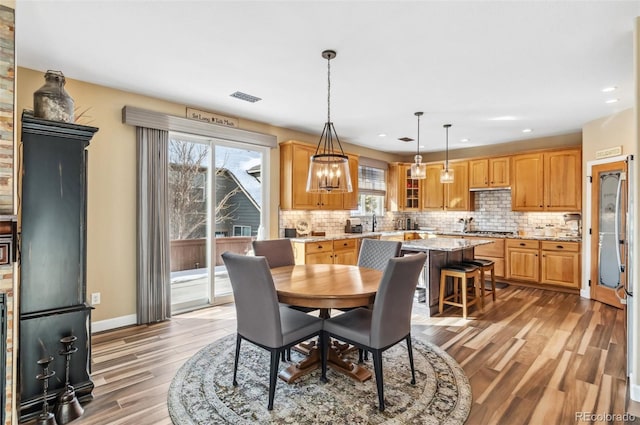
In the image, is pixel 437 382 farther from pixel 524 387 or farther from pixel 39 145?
pixel 39 145

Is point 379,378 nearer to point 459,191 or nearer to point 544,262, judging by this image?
point 544,262

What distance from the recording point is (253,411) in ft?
7.00

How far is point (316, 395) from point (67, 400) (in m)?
1.61

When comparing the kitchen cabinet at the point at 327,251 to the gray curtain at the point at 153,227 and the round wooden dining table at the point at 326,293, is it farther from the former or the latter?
the gray curtain at the point at 153,227

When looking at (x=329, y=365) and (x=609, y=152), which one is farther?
(x=609, y=152)

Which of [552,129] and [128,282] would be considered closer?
[128,282]

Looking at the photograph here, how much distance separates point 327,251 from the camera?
5.23 meters

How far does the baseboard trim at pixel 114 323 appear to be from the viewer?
11.4ft

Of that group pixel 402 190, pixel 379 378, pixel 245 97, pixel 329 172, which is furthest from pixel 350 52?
pixel 402 190

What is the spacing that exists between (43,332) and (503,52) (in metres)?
4.06

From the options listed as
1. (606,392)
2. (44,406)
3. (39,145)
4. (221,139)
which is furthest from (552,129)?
(44,406)

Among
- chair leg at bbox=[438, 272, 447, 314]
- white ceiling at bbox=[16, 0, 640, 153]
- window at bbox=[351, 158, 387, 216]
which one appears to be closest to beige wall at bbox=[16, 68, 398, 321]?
white ceiling at bbox=[16, 0, 640, 153]

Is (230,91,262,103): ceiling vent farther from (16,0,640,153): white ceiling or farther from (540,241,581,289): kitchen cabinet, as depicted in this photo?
(540,241,581,289): kitchen cabinet

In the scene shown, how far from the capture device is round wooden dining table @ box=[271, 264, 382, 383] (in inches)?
88.3
